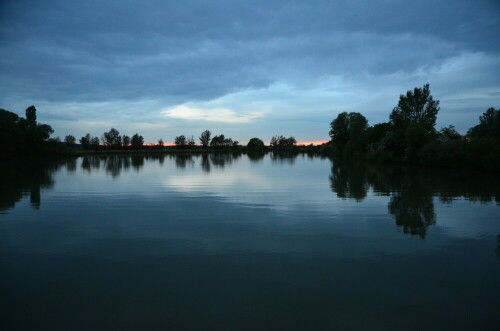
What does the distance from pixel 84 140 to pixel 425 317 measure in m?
163

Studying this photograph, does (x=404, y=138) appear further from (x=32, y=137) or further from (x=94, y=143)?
(x=94, y=143)

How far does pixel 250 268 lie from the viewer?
692 centimetres

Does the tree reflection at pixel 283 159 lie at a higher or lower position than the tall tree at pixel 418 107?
lower

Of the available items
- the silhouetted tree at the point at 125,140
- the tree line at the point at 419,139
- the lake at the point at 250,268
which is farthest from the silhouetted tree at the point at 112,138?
the lake at the point at 250,268

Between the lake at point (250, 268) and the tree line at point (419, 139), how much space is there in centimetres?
2294

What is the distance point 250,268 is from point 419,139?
43.3m

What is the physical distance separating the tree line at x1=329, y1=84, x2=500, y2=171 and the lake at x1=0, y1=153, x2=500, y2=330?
22944mm

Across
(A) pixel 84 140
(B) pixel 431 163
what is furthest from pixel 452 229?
(A) pixel 84 140

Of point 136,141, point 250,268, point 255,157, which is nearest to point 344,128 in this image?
point 255,157

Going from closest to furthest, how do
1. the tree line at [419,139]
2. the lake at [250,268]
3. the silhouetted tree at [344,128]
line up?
the lake at [250,268] → the tree line at [419,139] → the silhouetted tree at [344,128]

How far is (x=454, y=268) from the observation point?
696cm

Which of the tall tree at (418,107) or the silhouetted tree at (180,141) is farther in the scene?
the silhouetted tree at (180,141)

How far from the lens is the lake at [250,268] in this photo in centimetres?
516

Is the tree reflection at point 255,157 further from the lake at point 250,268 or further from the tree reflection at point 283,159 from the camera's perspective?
the lake at point 250,268
